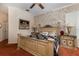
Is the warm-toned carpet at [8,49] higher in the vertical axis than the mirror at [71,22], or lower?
lower

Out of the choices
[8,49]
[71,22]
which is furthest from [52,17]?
[8,49]

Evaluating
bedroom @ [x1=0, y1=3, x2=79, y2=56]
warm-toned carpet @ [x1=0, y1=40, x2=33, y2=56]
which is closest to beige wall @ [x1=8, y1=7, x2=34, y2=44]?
bedroom @ [x1=0, y1=3, x2=79, y2=56]

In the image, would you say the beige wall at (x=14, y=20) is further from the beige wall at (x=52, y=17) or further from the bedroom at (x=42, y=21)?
the beige wall at (x=52, y=17)

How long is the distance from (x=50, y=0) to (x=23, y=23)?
685mm

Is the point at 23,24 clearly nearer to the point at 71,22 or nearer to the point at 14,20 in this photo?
the point at 14,20

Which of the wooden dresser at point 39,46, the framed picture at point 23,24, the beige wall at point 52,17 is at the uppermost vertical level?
the beige wall at point 52,17

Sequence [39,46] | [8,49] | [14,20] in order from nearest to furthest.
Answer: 1. [14,20]
2. [8,49]
3. [39,46]

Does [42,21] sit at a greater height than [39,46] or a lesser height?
greater

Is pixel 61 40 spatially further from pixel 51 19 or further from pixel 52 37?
pixel 51 19

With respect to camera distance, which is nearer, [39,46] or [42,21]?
[42,21]

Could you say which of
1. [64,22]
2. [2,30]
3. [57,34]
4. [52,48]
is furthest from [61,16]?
[2,30]

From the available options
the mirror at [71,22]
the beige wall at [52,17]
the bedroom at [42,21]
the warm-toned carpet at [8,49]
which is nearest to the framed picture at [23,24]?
the bedroom at [42,21]

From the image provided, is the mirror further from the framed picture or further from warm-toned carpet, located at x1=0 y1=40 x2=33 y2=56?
warm-toned carpet, located at x1=0 y1=40 x2=33 y2=56

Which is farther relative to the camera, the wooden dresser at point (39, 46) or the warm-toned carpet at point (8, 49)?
the wooden dresser at point (39, 46)
